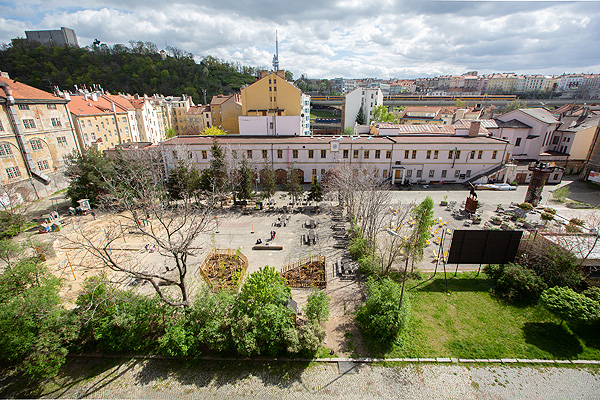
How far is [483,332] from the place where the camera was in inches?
516

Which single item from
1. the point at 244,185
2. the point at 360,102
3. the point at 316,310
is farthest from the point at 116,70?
the point at 316,310

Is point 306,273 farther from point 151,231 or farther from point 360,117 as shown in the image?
point 360,117

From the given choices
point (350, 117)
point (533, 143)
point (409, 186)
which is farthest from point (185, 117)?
point (533, 143)

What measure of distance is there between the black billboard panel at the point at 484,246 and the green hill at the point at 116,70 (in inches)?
3509

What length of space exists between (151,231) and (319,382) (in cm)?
1132

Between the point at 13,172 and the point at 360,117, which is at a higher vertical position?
the point at 360,117

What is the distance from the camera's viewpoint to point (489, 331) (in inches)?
519

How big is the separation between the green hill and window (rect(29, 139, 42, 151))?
48310 millimetres

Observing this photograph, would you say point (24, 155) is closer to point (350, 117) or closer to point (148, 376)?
point (148, 376)

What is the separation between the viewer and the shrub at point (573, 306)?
12.3 metres

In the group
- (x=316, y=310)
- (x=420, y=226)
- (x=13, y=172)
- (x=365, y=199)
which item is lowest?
(x=316, y=310)

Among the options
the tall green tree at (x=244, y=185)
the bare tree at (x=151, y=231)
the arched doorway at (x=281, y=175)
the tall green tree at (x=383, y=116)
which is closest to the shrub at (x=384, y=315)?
the bare tree at (x=151, y=231)

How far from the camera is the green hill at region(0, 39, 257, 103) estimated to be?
70.2 metres

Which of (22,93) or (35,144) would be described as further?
(35,144)
